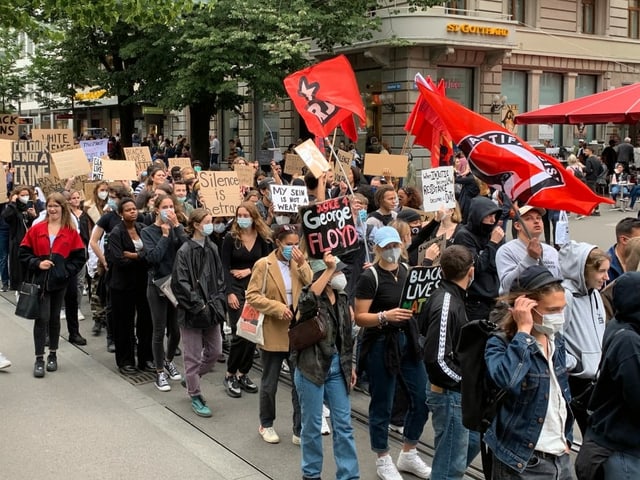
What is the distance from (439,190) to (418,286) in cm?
284

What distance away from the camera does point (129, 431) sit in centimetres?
634

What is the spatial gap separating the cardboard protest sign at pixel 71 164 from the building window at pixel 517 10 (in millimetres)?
21353

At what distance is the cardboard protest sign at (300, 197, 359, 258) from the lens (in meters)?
5.26

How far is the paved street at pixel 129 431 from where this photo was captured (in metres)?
5.59

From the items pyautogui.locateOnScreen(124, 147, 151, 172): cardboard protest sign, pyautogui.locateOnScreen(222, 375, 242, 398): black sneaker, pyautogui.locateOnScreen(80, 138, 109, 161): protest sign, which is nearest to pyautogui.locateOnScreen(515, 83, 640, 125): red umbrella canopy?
pyautogui.locateOnScreen(222, 375, 242, 398): black sneaker

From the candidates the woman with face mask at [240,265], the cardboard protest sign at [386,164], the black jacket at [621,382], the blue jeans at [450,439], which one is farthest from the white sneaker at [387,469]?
the cardboard protest sign at [386,164]

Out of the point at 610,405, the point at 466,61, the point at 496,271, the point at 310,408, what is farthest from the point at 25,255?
the point at 466,61

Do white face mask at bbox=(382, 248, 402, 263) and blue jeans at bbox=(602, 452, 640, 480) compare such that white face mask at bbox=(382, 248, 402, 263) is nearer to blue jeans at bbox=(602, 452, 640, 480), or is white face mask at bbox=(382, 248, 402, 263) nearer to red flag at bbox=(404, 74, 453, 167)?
blue jeans at bbox=(602, 452, 640, 480)

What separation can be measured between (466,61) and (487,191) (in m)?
16.4

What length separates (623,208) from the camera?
21641 mm

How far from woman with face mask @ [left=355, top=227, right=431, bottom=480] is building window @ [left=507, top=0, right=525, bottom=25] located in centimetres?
2573

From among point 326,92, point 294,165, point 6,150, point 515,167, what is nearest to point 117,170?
point 6,150

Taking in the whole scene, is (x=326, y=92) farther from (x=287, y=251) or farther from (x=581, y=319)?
(x=581, y=319)

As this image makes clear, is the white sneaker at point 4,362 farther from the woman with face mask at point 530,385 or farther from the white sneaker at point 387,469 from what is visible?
the woman with face mask at point 530,385
